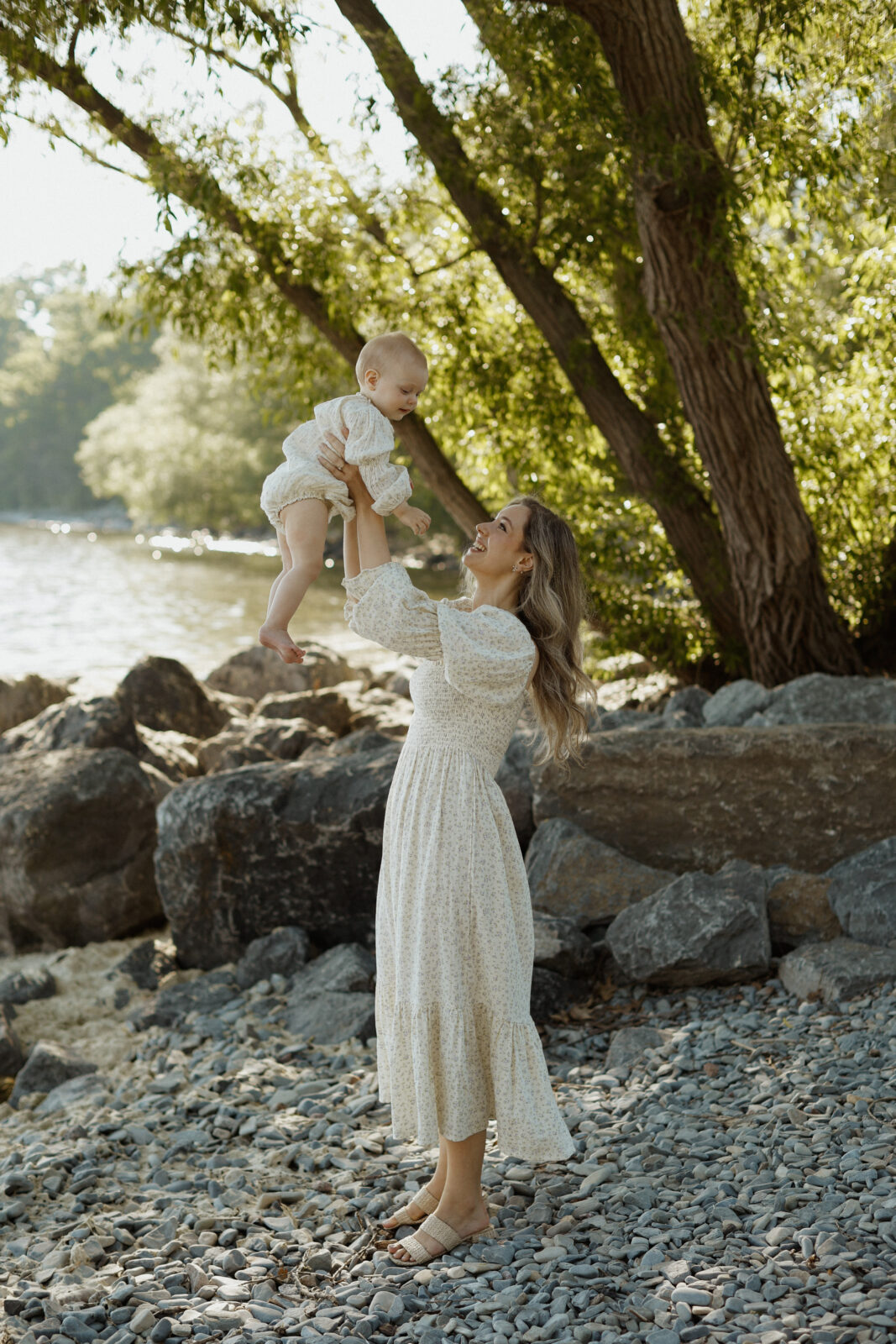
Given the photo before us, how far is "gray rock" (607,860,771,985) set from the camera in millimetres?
4723

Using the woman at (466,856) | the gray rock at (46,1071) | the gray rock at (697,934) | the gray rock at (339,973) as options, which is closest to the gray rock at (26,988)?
the gray rock at (46,1071)

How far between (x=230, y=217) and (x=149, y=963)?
4699 millimetres

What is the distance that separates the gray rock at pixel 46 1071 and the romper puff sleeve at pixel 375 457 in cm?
328

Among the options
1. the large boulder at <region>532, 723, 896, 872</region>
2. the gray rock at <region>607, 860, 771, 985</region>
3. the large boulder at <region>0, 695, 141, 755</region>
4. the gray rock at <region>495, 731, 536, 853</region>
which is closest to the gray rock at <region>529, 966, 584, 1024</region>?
the gray rock at <region>607, 860, 771, 985</region>

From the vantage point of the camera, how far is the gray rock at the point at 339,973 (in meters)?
5.21

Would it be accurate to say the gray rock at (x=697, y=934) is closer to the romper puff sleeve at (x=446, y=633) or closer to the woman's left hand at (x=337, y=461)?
the romper puff sleeve at (x=446, y=633)

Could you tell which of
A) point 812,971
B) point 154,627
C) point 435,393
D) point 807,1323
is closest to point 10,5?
point 435,393

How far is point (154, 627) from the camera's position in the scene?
21375 millimetres

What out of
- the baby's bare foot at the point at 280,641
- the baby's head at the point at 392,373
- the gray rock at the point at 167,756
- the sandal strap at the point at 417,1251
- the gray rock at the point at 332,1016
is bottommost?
the gray rock at the point at 332,1016

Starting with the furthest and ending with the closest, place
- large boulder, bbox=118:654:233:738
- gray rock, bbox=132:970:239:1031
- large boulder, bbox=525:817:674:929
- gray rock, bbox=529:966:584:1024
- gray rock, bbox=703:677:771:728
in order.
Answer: large boulder, bbox=118:654:233:738, gray rock, bbox=703:677:771:728, gray rock, bbox=132:970:239:1031, large boulder, bbox=525:817:674:929, gray rock, bbox=529:966:584:1024

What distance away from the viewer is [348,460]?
291 centimetres

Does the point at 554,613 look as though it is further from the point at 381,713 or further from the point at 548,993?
the point at 381,713

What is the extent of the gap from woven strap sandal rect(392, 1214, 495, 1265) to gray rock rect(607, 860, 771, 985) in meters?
1.81

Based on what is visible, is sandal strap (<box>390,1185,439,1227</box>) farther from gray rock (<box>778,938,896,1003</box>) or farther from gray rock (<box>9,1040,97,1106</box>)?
gray rock (<box>9,1040,97,1106</box>)
